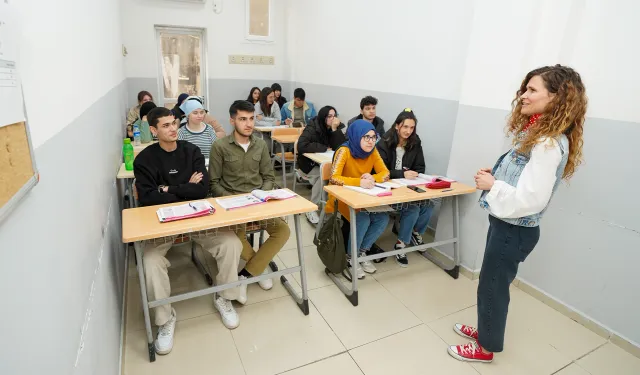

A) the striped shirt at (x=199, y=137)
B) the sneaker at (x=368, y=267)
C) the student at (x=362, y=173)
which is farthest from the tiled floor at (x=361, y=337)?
the striped shirt at (x=199, y=137)

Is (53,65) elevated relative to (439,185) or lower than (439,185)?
elevated

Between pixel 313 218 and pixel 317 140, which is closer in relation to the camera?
pixel 313 218

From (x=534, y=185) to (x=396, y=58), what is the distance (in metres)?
2.80

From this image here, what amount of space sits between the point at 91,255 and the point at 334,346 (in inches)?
56.0

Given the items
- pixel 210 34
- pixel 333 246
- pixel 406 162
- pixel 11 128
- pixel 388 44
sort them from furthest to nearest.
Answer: pixel 210 34
pixel 388 44
pixel 406 162
pixel 333 246
pixel 11 128

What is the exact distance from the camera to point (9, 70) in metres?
0.62

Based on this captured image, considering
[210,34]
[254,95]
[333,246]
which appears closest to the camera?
[333,246]

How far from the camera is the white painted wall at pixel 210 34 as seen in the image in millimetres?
5758

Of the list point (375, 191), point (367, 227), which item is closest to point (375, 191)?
point (375, 191)

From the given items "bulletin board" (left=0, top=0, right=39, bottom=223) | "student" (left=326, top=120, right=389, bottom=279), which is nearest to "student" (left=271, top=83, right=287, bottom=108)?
"student" (left=326, top=120, right=389, bottom=279)

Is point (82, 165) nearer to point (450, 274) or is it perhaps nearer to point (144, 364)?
point (144, 364)

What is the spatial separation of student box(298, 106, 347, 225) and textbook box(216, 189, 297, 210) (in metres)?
1.39

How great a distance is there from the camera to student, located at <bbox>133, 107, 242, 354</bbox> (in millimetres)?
2082

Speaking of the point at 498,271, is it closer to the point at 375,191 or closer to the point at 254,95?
the point at 375,191
